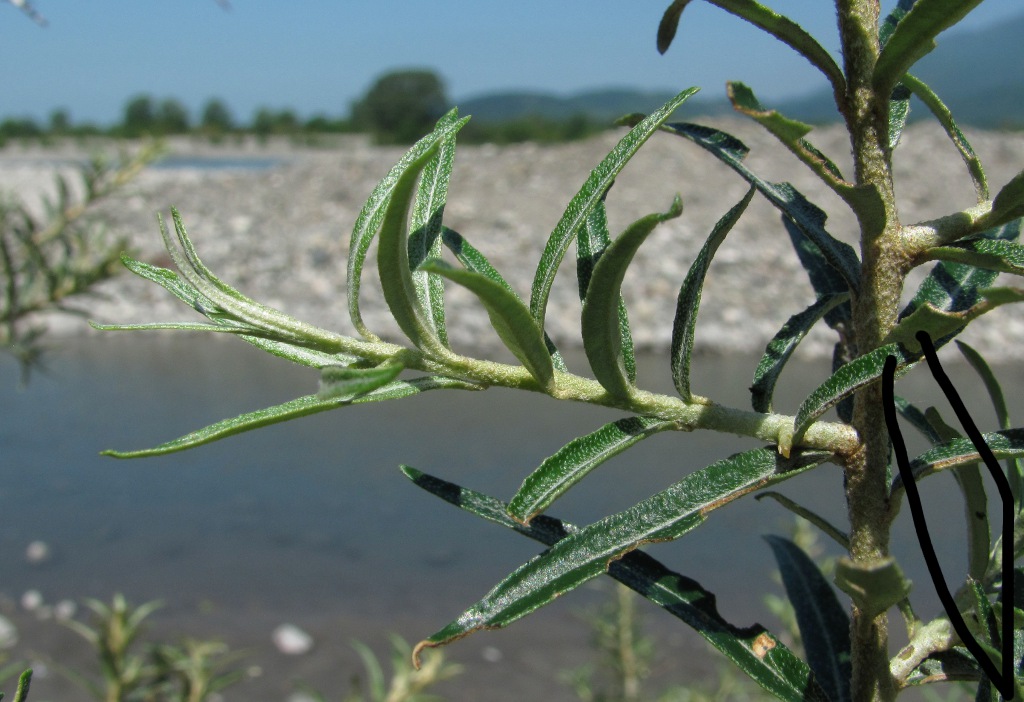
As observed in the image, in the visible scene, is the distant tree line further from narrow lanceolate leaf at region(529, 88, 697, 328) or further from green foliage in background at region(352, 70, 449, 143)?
narrow lanceolate leaf at region(529, 88, 697, 328)

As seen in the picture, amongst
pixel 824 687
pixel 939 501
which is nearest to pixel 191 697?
pixel 824 687

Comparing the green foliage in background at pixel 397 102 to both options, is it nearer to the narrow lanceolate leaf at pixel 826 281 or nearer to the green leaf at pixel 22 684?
the narrow lanceolate leaf at pixel 826 281

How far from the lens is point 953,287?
1.37 feet

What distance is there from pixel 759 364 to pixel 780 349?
0.13ft

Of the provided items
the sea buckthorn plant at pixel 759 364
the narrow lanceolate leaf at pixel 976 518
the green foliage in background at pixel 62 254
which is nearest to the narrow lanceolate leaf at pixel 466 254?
the sea buckthorn plant at pixel 759 364

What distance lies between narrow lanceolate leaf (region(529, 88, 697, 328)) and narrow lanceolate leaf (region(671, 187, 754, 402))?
58mm

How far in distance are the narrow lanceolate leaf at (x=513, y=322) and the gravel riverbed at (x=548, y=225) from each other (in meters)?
5.16

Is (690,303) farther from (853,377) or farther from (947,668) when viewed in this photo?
(947,668)

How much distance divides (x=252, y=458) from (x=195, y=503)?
413mm

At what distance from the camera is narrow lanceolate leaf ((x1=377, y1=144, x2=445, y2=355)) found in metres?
0.31

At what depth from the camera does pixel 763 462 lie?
37 centimetres

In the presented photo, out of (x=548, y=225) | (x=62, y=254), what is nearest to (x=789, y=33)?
(x=62, y=254)

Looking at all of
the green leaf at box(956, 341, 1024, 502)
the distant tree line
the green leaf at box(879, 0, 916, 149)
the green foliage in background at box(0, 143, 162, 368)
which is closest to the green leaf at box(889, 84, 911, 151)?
the green leaf at box(879, 0, 916, 149)

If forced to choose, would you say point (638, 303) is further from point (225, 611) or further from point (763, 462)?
point (763, 462)
